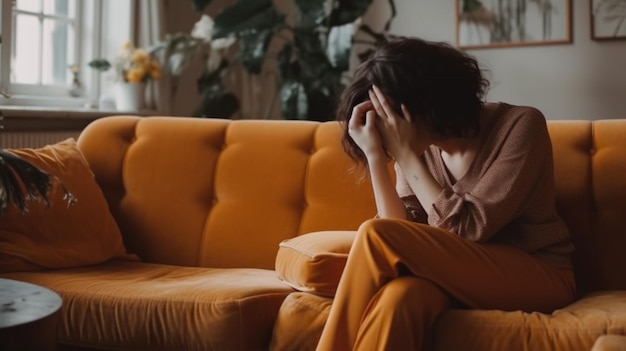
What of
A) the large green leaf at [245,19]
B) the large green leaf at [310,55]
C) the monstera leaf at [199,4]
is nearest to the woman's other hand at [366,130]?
the large green leaf at [310,55]

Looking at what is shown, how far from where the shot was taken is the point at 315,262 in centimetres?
188

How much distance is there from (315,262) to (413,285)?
339 mm

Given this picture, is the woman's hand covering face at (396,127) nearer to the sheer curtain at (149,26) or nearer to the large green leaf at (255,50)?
the large green leaf at (255,50)

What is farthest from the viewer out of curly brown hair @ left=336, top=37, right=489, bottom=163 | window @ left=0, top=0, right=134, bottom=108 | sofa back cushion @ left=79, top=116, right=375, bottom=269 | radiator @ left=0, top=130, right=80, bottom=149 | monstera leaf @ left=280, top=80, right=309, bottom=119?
monstera leaf @ left=280, top=80, right=309, bottom=119

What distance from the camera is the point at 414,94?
188 cm

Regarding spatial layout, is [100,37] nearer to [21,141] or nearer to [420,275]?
[21,141]

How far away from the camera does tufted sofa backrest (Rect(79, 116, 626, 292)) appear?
2.20 meters

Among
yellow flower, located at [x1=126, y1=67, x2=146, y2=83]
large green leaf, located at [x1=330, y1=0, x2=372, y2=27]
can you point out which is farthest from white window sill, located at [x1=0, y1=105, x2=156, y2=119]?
large green leaf, located at [x1=330, y1=0, x2=372, y2=27]

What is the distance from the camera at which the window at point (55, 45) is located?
11.7 ft

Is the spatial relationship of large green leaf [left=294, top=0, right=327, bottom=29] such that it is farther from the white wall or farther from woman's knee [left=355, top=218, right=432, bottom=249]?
woman's knee [left=355, top=218, right=432, bottom=249]

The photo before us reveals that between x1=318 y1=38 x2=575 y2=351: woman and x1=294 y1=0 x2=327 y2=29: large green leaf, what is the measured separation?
181 centimetres

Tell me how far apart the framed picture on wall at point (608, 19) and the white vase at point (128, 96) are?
2087 millimetres

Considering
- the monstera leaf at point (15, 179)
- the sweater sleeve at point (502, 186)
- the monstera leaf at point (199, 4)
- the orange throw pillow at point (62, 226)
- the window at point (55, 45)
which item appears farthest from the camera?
the monstera leaf at point (199, 4)

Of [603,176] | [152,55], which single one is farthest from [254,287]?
[152,55]
